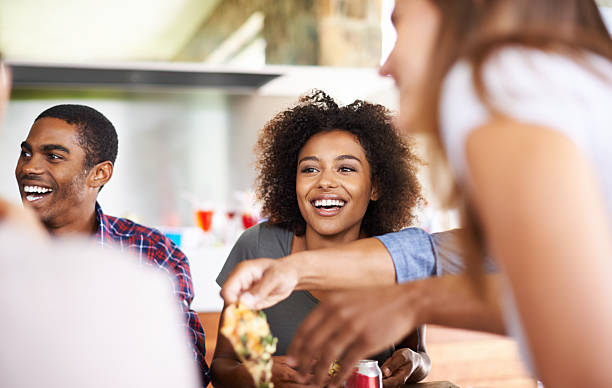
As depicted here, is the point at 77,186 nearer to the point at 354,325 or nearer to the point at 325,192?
the point at 325,192

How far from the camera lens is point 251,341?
38.9 inches

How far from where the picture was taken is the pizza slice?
0.98m

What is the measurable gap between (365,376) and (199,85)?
2754 millimetres

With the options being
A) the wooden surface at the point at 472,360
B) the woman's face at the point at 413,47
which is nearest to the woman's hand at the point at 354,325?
the woman's face at the point at 413,47

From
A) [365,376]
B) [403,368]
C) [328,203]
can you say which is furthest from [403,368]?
[328,203]

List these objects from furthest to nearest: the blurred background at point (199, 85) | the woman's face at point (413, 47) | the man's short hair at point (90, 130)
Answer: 1. the blurred background at point (199, 85)
2. the man's short hair at point (90, 130)
3. the woman's face at point (413, 47)

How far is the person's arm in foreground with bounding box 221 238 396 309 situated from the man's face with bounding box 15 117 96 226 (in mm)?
962

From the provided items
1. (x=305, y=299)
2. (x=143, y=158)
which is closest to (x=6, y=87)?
(x=305, y=299)

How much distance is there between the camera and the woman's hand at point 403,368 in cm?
151

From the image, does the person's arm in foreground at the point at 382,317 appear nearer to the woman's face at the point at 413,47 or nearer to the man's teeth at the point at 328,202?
the woman's face at the point at 413,47

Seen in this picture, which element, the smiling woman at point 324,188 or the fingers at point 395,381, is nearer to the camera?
the fingers at point 395,381

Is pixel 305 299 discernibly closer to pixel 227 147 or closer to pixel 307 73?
pixel 307 73

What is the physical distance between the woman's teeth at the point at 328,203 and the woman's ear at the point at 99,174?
2.21 feet

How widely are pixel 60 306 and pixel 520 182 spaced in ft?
1.17
